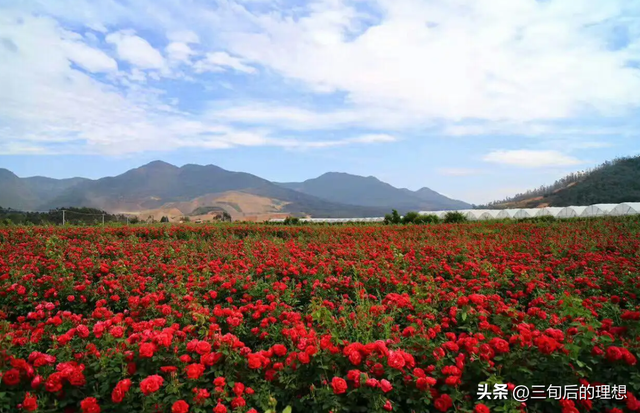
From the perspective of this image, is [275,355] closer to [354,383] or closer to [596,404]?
[354,383]

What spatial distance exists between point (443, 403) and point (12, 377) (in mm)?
2318

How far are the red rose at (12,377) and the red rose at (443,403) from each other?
2.26 metres

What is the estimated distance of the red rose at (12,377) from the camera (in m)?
2.16

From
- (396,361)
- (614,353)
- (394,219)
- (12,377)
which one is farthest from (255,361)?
(394,219)

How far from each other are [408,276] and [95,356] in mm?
3279

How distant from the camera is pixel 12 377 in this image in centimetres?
217

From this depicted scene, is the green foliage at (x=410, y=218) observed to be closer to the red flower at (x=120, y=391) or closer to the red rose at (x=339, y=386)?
the red rose at (x=339, y=386)

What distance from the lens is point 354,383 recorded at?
2.17 m

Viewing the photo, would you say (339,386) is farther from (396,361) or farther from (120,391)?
(120,391)

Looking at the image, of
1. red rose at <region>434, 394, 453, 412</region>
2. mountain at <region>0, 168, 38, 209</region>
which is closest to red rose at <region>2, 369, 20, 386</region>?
red rose at <region>434, 394, 453, 412</region>

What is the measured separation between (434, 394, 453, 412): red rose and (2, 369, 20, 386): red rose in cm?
226

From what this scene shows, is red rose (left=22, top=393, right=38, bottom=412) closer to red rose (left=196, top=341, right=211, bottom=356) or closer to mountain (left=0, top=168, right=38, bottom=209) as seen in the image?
red rose (left=196, top=341, right=211, bottom=356)

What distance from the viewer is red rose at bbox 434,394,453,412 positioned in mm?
2059

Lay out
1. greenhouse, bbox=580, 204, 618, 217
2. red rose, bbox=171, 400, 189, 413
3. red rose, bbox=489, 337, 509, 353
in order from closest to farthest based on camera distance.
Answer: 1. red rose, bbox=171, 400, 189, 413
2. red rose, bbox=489, 337, 509, 353
3. greenhouse, bbox=580, 204, 618, 217
